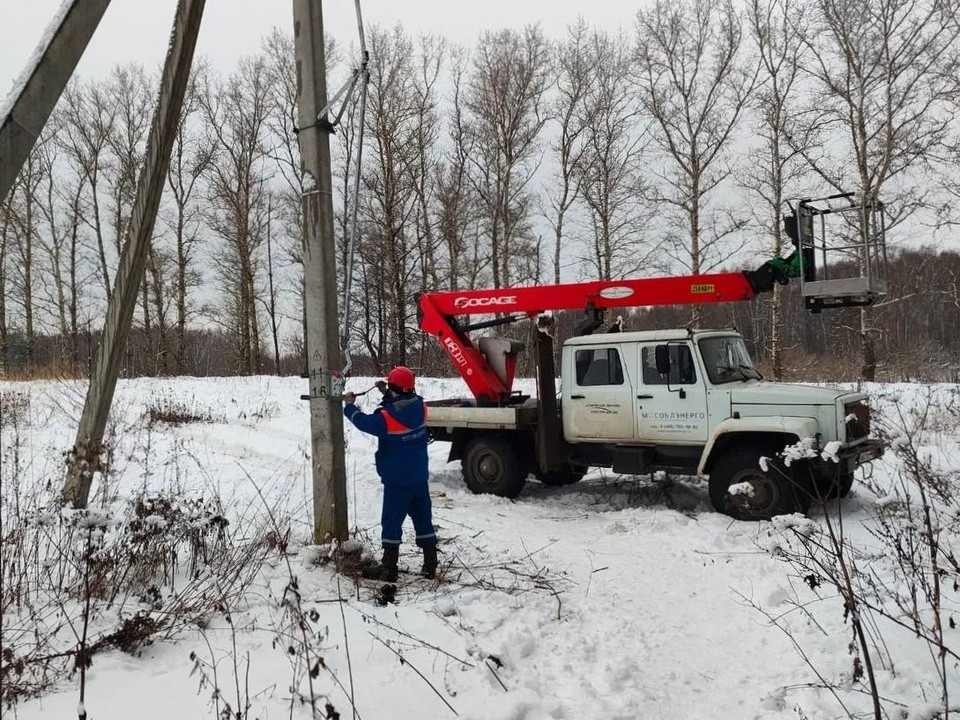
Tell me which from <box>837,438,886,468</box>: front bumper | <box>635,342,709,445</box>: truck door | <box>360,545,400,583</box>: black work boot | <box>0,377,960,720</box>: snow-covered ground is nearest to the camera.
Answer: <box>0,377,960,720</box>: snow-covered ground

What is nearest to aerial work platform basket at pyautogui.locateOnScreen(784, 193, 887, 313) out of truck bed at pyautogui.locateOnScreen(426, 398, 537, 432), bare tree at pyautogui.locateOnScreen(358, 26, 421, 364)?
truck bed at pyautogui.locateOnScreen(426, 398, 537, 432)

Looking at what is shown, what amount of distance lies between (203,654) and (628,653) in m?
2.47

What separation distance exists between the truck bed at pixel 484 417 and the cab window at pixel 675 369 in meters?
1.68

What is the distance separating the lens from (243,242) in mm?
29281

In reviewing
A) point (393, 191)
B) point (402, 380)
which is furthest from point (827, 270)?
point (393, 191)

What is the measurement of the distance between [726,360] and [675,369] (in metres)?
0.71

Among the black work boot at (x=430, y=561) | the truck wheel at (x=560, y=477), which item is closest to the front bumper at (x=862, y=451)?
the truck wheel at (x=560, y=477)

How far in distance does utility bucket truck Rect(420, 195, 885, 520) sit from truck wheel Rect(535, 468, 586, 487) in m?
0.02

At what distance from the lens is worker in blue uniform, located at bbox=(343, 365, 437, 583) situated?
494 cm

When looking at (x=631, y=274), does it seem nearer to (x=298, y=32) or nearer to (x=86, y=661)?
(x=298, y=32)

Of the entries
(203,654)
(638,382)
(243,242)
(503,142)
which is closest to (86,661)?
(203,654)

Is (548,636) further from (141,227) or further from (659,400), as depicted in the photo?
(659,400)

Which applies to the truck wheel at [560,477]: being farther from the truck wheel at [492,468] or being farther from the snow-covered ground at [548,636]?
the snow-covered ground at [548,636]

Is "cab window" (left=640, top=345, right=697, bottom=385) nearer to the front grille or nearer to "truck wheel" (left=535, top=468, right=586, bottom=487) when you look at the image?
the front grille
